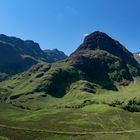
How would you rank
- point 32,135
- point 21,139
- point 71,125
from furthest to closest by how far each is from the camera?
point 71,125 → point 32,135 → point 21,139

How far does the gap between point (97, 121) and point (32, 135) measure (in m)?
71.3

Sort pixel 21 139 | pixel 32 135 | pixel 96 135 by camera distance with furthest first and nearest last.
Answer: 1. pixel 96 135
2. pixel 32 135
3. pixel 21 139

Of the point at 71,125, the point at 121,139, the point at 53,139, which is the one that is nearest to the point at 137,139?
the point at 121,139

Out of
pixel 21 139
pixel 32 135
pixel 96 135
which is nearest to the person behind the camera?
pixel 21 139

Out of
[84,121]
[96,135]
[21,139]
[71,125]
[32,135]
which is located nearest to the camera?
[21,139]

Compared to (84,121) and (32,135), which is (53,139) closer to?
(32,135)

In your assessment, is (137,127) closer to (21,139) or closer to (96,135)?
(96,135)

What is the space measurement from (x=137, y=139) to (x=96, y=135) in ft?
56.5

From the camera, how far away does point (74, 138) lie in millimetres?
132125

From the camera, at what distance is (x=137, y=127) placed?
584ft

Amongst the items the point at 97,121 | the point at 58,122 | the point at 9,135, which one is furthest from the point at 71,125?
the point at 9,135

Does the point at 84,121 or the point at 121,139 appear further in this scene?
the point at 84,121

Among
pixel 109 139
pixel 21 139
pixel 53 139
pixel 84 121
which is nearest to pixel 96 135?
pixel 109 139

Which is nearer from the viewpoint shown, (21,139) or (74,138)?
(21,139)
